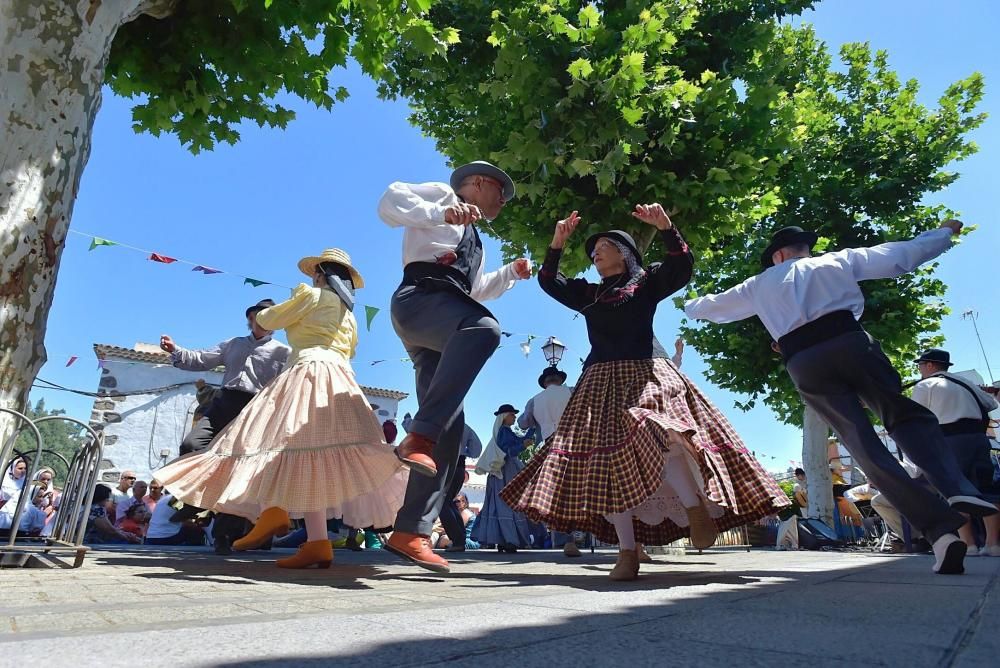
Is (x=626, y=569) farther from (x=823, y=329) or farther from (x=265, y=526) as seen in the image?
(x=265, y=526)

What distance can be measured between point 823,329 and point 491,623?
2.88m

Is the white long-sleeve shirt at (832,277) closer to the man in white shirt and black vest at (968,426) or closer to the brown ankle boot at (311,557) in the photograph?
the brown ankle boot at (311,557)

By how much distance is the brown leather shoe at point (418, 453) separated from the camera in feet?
8.99

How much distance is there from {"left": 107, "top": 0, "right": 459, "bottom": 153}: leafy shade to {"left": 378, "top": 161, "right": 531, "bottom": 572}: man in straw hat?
2741 mm

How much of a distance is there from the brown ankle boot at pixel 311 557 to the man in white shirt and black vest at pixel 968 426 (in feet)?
18.0

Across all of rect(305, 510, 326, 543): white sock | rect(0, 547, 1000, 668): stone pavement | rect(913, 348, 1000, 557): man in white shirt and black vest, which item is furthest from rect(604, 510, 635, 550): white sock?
rect(913, 348, 1000, 557): man in white shirt and black vest

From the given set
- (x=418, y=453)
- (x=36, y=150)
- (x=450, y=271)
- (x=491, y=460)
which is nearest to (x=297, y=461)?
(x=418, y=453)

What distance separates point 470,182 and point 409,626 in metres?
2.90

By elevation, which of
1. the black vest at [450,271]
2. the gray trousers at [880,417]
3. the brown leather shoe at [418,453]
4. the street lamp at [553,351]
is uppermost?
the street lamp at [553,351]

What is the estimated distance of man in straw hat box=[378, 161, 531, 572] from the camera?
9.38 ft

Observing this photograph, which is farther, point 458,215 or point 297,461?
point 297,461

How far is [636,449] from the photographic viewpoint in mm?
2941

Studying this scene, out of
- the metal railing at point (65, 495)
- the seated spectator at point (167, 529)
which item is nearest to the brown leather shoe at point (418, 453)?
the metal railing at point (65, 495)

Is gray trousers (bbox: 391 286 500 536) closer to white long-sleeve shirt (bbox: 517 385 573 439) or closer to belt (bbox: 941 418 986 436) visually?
white long-sleeve shirt (bbox: 517 385 573 439)
